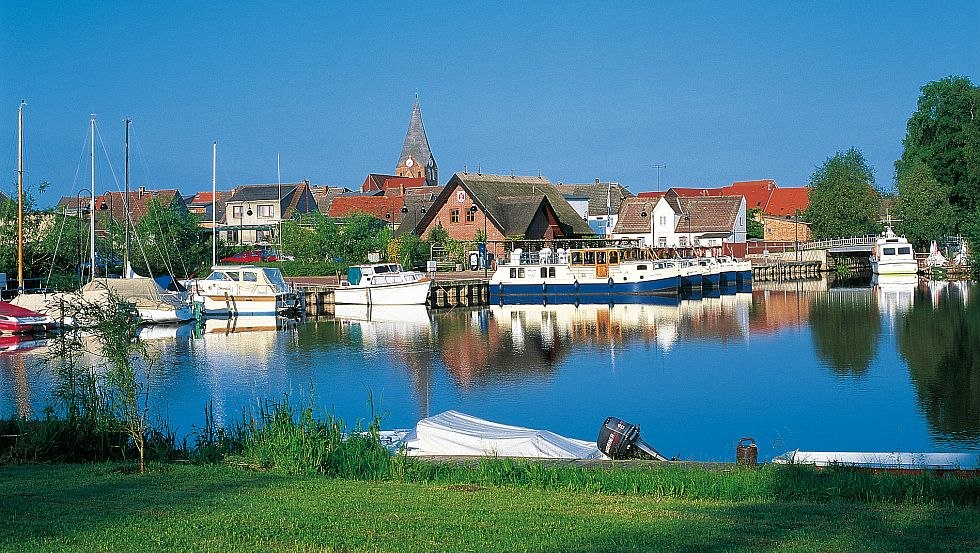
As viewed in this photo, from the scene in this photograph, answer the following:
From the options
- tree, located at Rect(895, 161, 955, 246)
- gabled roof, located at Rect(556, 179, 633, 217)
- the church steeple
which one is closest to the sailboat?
tree, located at Rect(895, 161, 955, 246)

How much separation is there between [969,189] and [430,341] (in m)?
47.9

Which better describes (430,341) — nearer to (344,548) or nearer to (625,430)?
(625,430)

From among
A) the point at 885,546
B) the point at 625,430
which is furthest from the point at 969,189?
the point at 885,546

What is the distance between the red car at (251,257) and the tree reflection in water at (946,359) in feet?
133

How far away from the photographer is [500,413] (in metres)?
22.3

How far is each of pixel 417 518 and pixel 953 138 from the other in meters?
71.9

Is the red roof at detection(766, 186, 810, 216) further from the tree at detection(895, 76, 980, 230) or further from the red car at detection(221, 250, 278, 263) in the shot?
the red car at detection(221, 250, 278, 263)

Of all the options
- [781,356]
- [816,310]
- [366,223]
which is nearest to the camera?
[781,356]

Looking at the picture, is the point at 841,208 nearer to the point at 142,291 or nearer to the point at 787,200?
the point at 787,200

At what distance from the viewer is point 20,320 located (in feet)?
122

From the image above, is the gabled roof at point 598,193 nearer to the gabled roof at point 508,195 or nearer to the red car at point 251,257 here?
the gabled roof at point 508,195

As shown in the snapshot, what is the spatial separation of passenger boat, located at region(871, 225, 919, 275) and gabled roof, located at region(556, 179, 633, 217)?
36.1m

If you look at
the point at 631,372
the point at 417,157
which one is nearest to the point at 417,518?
the point at 631,372

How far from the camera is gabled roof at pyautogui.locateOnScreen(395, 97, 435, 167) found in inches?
6014
